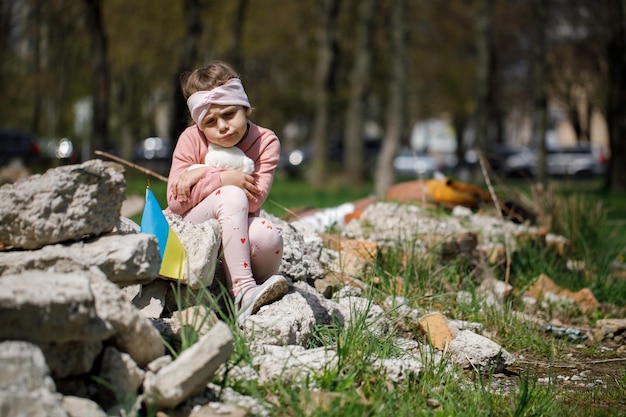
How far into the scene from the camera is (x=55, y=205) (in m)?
3.51

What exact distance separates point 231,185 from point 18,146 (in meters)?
27.3

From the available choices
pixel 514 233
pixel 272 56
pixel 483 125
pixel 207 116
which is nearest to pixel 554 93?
pixel 272 56

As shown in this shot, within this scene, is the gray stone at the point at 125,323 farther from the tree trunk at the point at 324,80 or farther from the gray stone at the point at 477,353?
the tree trunk at the point at 324,80

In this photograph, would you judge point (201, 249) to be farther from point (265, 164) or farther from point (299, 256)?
point (299, 256)

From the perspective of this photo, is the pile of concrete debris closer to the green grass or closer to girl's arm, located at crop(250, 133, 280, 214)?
the green grass

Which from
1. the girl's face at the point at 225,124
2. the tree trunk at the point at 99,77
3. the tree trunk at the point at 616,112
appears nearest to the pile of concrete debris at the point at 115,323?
A: the girl's face at the point at 225,124

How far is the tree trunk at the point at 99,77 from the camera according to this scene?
15945 mm

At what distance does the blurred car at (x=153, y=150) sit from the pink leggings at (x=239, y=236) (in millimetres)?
31528

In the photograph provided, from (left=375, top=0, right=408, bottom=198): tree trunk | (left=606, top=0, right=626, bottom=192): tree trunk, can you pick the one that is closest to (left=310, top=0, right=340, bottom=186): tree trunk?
(left=375, top=0, right=408, bottom=198): tree trunk

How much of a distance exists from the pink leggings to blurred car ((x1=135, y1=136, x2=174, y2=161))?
103 ft

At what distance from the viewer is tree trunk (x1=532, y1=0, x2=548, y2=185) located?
17234 millimetres

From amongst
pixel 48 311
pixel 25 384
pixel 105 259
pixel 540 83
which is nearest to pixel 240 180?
pixel 105 259

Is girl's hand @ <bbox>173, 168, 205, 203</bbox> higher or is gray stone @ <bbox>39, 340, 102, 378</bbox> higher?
girl's hand @ <bbox>173, 168, 205, 203</bbox>

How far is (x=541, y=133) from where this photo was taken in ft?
59.6
